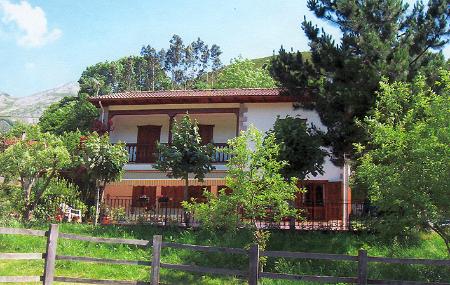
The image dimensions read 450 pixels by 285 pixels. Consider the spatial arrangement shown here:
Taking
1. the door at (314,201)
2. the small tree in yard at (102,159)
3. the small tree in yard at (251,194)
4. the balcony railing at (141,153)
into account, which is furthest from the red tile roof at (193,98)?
the small tree in yard at (251,194)

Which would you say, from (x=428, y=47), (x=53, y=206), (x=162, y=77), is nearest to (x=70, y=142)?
(x=53, y=206)

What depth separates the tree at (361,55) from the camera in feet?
46.0

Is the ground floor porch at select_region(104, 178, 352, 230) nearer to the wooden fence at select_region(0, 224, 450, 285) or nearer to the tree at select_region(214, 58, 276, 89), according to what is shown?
the wooden fence at select_region(0, 224, 450, 285)

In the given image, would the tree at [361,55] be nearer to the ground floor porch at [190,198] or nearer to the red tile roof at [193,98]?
the ground floor porch at [190,198]

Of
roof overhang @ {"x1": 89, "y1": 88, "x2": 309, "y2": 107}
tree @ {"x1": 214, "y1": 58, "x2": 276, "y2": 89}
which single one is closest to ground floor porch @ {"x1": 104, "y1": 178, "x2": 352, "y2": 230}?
roof overhang @ {"x1": 89, "y1": 88, "x2": 309, "y2": 107}

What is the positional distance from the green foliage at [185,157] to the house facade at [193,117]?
5060 mm

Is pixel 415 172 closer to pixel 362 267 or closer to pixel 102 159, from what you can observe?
pixel 362 267

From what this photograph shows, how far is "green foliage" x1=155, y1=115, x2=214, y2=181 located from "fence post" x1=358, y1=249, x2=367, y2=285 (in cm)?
903

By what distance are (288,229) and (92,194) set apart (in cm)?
980

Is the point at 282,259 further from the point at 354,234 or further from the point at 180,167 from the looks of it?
the point at 180,167

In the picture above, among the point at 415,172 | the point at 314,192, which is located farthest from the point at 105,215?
the point at 415,172

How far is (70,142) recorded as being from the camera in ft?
71.2

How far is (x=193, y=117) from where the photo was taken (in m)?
→ 24.2

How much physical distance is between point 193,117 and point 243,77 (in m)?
22.9
